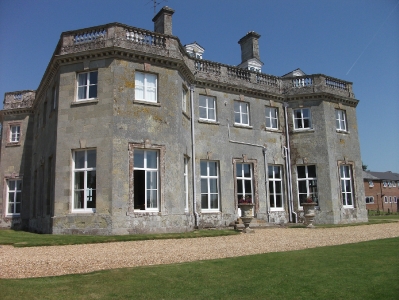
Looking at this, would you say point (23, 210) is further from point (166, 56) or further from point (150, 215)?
point (166, 56)

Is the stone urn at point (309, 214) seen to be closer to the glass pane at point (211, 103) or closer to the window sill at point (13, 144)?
the glass pane at point (211, 103)

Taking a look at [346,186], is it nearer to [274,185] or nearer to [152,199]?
[274,185]

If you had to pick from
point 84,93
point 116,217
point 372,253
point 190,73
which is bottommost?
point 372,253

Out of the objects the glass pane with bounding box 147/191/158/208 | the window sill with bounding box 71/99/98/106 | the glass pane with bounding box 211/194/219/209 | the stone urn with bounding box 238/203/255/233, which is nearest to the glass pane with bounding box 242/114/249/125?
the glass pane with bounding box 211/194/219/209

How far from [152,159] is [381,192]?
51277mm

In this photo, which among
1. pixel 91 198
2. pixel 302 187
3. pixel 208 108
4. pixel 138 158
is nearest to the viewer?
pixel 91 198

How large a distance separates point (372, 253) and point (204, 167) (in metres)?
10.3

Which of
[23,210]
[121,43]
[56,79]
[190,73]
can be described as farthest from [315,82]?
[23,210]

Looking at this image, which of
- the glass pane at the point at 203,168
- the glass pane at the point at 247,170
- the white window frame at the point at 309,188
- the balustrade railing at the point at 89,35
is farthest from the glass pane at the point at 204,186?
the balustrade railing at the point at 89,35

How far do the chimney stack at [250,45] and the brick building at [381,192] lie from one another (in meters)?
38.2

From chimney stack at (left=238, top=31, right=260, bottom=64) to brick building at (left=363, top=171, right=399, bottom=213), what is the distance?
3820cm

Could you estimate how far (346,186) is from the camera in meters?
20.8

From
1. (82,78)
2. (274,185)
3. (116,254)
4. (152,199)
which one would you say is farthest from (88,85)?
(274,185)

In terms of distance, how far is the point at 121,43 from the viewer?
1416cm
